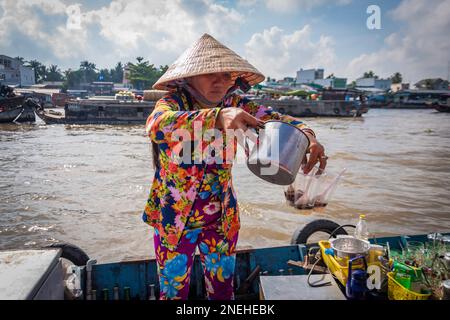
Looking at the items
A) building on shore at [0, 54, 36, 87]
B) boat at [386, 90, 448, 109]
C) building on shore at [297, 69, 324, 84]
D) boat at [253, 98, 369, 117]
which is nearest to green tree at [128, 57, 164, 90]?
building on shore at [0, 54, 36, 87]

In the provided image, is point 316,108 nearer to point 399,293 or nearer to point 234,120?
point 399,293

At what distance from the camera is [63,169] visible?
9.56m

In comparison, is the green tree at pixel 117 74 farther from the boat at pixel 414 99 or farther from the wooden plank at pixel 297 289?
the wooden plank at pixel 297 289

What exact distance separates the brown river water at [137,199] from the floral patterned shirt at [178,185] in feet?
0.83

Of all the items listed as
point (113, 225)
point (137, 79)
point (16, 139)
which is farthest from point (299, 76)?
point (113, 225)

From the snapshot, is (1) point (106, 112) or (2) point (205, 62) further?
(1) point (106, 112)

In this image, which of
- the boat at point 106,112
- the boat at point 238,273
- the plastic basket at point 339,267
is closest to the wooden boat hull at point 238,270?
the boat at point 238,273

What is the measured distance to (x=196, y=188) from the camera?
1592 mm

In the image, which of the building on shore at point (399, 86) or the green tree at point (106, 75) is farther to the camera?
the green tree at point (106, 75)

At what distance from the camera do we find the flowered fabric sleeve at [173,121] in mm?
1257

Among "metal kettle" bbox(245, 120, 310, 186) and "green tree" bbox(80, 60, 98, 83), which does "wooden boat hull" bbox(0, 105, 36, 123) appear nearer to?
"metal kettle" bbox(245, 120, 310, 186)

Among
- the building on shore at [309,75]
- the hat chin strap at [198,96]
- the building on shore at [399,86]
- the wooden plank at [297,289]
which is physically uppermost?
the building on shore at [309,75]

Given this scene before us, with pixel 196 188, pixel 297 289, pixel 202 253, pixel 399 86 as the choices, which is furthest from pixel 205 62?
pixel 399 86

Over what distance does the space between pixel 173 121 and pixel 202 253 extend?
2.84 ft
